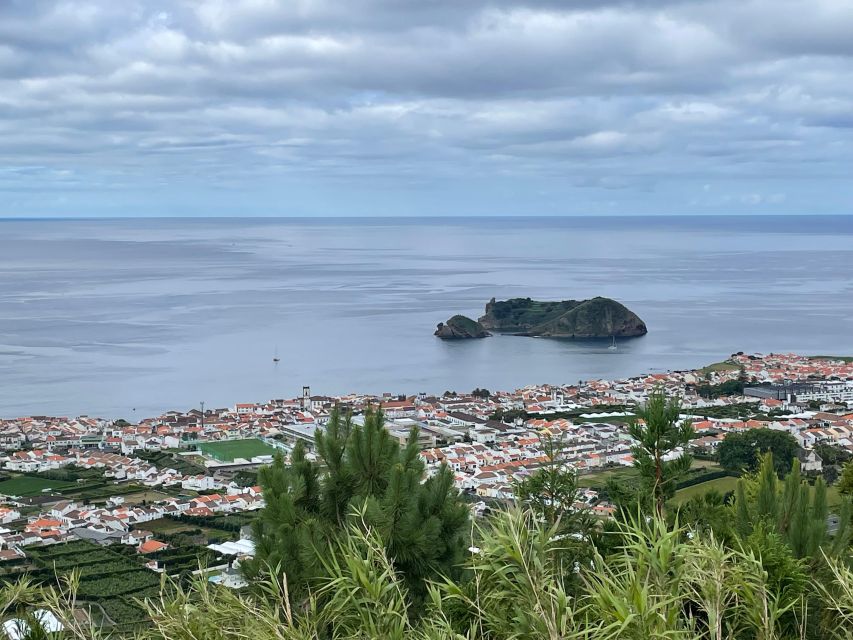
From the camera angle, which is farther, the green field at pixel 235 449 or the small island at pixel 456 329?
the small island at pixel 456 329

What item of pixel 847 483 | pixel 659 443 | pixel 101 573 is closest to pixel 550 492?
pixel 659 443

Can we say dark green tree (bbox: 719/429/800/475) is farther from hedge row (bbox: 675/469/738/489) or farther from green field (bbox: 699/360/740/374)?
green field (bbox: 699/360/740/374)

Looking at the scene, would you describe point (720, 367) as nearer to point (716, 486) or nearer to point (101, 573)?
point (716, 486)

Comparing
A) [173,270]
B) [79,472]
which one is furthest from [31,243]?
[79,472]

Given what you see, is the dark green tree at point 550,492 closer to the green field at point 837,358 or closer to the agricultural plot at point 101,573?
the agricultural plot at point 101,573

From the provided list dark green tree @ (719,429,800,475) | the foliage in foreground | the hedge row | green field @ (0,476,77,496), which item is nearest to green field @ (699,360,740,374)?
dark green tree @ (719,429,800,475)

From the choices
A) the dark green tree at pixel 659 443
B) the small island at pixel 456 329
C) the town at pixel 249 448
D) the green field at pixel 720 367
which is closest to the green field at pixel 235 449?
the town at pixel 249 448
